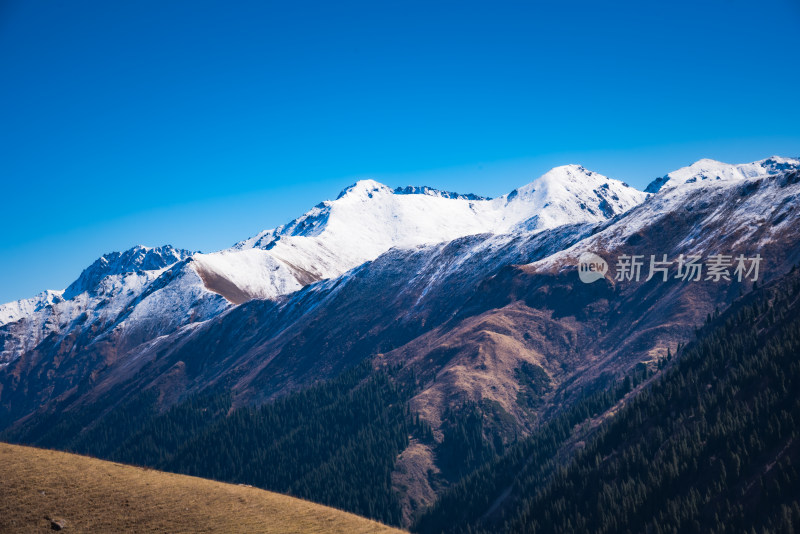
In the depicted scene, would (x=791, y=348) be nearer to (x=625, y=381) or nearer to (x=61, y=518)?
(x=625, y=381)

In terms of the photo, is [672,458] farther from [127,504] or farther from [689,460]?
[127,504]

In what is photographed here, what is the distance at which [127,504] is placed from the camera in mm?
69375

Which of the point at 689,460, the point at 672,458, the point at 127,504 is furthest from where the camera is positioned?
the point at 672,458

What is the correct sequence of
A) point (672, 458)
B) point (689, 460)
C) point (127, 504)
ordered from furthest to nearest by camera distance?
point (672, 458)
point (689, 460)
point (127, 504)

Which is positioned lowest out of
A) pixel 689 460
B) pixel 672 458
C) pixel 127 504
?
pixel 689 460

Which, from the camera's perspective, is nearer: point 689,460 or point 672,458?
point 689,460

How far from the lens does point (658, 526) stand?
360ft

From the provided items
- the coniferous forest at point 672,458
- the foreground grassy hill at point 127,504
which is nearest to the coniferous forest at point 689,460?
the coniferous forest at point 672,458

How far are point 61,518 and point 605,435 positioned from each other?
126054 millimetres

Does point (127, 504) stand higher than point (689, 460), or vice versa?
point (127, 504)

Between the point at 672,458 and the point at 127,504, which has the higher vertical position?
the point at 127,504

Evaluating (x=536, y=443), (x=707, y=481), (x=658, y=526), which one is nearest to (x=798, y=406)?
(x=707, y=481)

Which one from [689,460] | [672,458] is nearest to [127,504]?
[689,460]

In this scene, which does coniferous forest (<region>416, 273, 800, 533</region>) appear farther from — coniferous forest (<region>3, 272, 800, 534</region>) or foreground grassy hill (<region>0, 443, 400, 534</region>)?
foreground grassy hill (<region>0, 443, 400, 534</region>)
